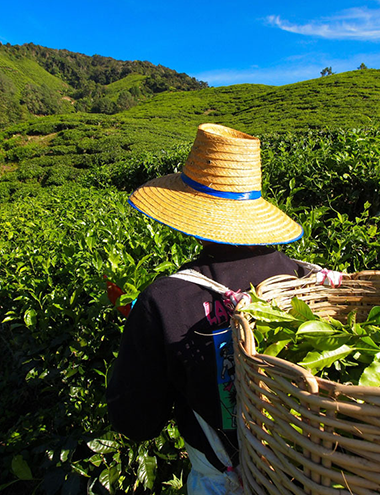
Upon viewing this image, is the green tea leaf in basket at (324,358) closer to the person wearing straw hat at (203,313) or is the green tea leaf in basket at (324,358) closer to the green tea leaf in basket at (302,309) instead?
the green tea leaf in basket at (302,309)

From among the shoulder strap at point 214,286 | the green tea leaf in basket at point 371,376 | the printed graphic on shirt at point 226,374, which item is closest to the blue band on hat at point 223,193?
the shoulder strap at point 214,286

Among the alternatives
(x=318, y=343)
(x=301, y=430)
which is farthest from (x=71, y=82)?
(x=301, y=430)

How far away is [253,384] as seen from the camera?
70 centimetres

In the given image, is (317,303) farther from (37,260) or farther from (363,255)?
(37,260)

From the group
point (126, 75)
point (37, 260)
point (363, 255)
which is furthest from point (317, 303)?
point (126, 75)

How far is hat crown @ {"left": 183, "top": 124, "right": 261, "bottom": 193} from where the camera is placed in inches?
48.5

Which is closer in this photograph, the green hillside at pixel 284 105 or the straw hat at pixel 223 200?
the straw hat at pixel 223 200

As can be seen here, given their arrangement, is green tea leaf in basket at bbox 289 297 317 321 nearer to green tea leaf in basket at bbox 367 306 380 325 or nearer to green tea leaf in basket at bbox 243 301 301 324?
green tea leaf in basket at bbox 243 301 301 324

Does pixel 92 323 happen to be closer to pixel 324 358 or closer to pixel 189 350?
pixel 189 350

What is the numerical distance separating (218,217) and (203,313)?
0.37m

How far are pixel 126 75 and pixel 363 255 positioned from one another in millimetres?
96997

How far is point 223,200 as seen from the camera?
4.18ft

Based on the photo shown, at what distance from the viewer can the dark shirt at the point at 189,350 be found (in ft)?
3.39

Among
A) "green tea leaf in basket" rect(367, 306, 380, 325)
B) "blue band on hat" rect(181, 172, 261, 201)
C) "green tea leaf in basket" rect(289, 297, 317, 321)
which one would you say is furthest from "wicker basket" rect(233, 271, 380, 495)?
"blue band on hat" rect(181, 172, 261, 201)
